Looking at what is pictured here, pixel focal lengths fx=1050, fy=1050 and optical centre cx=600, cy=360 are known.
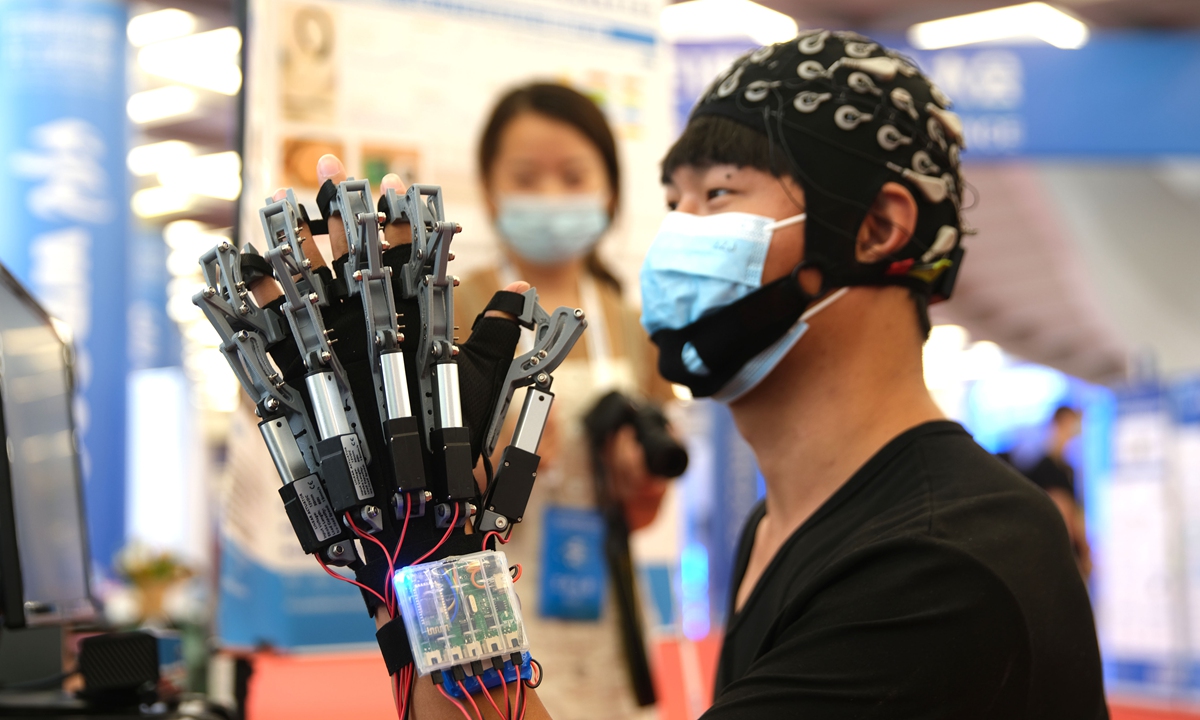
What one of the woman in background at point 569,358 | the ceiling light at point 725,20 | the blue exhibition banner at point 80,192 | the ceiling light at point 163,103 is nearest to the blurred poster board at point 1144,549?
the ceiling light at point 725,20

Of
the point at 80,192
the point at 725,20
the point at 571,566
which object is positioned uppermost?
the point at 725,20

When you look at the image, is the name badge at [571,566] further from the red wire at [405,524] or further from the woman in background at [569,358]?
the red wire at [405,524]

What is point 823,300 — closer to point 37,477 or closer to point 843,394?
point 843,394

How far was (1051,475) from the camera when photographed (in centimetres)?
592

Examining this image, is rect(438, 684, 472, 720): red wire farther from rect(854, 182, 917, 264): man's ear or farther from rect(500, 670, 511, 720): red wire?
rect(854, 182, 917, 264): man's ear

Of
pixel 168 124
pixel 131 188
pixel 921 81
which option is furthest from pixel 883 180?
pixel 168 124

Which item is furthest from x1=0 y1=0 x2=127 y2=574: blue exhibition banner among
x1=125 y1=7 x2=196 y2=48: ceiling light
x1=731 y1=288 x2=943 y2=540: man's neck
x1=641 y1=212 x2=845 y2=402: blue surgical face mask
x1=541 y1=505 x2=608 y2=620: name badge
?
x1=731 y1=288 x2=943 y2=540: man's neck

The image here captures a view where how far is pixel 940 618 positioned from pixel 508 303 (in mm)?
A: 520

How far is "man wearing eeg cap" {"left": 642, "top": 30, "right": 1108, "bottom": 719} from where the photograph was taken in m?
1.24

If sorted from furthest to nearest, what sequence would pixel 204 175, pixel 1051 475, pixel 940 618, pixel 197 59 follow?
pixel 204 175 → pixel 197 59 → pixel 1051 475 → pixel 940 618

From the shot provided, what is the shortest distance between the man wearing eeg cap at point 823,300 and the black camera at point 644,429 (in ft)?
1.96

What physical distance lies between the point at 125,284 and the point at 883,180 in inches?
207

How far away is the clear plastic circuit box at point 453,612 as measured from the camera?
88 centimetres

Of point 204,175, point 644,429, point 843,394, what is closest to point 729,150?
point 843,394
